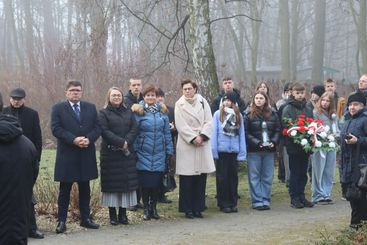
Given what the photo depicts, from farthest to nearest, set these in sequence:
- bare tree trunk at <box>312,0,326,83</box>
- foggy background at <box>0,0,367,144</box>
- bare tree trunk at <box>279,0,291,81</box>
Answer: bare tree trunk at <box>312,0,326,83</box>, bare tree trunk at <box>279,0,291,81</box>, foggy background at <box>0,0,367,144</box>

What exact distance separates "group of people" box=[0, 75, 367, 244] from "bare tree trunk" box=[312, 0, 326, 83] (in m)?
25.1

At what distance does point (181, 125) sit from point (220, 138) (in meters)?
0.85

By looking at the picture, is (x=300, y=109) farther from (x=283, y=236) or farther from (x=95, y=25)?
(x=95, y=25)

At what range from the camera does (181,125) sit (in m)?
9.42

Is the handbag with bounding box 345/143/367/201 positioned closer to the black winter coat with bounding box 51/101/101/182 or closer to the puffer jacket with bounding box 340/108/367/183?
the puffer jacket with bounding box 340/108/367/183

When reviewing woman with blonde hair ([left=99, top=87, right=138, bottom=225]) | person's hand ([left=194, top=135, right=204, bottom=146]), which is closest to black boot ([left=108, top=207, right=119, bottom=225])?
woman with blonde hair ([left=99, top=87, right=138, bottom=225])

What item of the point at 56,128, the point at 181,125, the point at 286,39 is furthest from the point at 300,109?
the point at 286,39

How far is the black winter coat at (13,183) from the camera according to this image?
5.27m

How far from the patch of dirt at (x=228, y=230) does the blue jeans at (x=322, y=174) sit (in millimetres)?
717

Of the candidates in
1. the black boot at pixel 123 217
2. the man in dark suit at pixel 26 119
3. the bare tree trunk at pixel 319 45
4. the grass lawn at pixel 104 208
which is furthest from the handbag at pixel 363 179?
the bare tree trunk at pixel 319 45

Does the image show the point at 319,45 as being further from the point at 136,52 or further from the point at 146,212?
the point at 146,212

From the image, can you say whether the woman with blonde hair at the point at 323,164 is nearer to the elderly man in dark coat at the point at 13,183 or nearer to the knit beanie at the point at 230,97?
the knit beanie at the point at 230,97

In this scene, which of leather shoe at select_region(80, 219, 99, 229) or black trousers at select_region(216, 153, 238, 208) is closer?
leather shoe at select_region(80, 219, 99, 229)

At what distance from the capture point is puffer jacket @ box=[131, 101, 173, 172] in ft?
29.8
